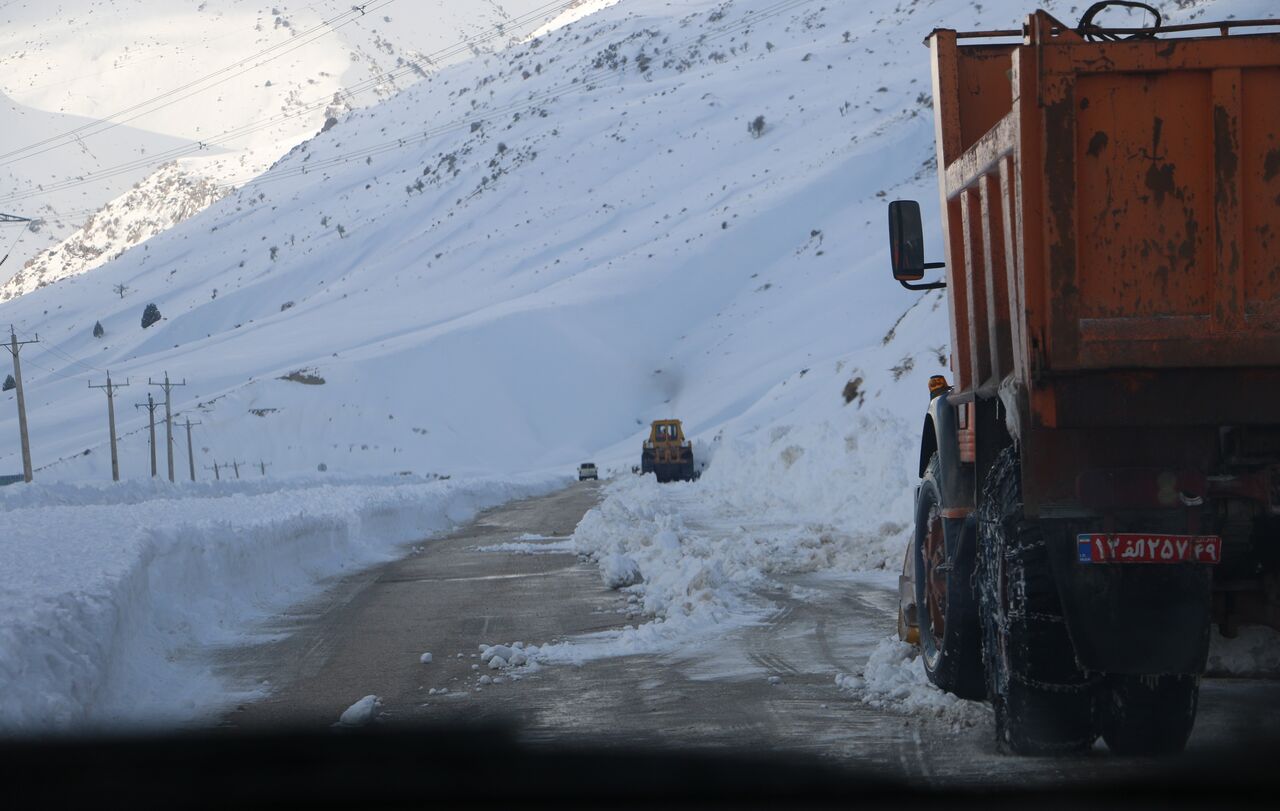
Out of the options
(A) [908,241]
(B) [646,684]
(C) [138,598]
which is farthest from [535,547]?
(A) [908,241]

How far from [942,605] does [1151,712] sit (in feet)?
6.33

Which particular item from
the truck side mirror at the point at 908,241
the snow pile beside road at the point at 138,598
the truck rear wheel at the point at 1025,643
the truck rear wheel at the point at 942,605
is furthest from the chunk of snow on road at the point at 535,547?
the truck rear wheel at the point at 1025,643

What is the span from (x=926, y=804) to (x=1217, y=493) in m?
1.70

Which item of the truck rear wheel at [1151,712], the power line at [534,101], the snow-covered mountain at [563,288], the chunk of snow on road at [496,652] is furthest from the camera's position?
the power line at [534,101]

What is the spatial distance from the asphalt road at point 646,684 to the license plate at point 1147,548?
3.60 feet

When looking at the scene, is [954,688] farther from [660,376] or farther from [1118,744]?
[660,376]

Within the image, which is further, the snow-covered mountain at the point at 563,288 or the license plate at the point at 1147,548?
the snow-covered mountain at the point at 563,288

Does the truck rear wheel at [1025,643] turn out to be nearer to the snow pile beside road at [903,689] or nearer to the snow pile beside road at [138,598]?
the snow pile beside road at [903,689]

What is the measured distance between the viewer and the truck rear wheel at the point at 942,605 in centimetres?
726

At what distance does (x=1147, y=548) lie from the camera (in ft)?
18.6

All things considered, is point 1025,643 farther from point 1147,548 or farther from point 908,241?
point 908,241

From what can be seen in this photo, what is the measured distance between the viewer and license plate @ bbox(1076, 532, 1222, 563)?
5.61 meters

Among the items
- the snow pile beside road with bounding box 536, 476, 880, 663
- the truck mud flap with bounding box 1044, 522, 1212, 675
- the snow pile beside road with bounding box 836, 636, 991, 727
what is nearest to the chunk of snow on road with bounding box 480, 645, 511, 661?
the snow pile beside road with bounding box 536, 476, 880, 663

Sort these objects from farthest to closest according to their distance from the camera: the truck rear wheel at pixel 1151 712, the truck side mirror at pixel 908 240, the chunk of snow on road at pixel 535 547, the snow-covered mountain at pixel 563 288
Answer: the snow-covered mountain at pixel 563 288 → the chunk of snow on road at pixel 535 547 → the truck side mirror at pixel 908 240 → the truck rear wheel at pixel 1151 712
